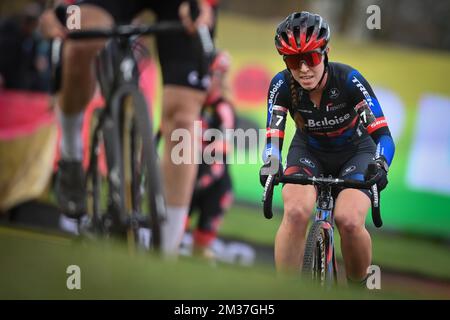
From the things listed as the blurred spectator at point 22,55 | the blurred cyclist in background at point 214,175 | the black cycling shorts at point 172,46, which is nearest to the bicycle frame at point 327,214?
the black cycling shorts at point 172,46

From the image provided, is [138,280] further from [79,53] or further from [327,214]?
[79,53]

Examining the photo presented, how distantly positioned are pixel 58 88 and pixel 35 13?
1.60 m

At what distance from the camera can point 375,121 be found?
3082 millimetres

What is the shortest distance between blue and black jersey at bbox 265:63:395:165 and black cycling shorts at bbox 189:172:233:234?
3330 millimetres

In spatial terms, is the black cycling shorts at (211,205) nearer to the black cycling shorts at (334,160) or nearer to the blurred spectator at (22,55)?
the blurred spectator at (22,55)

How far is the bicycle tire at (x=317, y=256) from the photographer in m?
3.11

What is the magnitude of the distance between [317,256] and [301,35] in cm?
75

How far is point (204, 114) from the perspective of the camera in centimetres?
511

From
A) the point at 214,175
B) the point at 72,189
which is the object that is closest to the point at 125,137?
the point at 72,189

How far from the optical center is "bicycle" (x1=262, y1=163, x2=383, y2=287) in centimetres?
306

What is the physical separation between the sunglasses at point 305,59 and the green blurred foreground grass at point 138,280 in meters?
0.74

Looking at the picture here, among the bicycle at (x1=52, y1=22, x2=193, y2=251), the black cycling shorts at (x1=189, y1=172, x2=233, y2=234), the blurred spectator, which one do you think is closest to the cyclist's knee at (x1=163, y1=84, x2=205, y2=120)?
the bicycle at (x1=52, y1=22, x2=193, y2=251)
